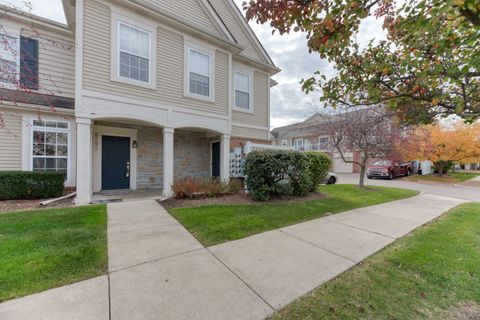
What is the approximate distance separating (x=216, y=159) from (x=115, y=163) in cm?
430

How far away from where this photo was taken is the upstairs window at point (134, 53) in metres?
6.86

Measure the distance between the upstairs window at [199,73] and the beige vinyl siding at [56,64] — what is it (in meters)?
4.60

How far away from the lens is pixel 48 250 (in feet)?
11.1

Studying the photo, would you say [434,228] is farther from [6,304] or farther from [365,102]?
[6,304]

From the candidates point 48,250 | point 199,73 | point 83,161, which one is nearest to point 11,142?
point 83,161

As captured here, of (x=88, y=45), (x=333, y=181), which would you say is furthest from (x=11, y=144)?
(x=333, y=181)

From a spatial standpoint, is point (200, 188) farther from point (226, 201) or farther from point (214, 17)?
point (214, 17)

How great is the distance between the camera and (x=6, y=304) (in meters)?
2.24

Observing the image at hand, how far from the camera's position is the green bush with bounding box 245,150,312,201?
→ 7078 millimetres

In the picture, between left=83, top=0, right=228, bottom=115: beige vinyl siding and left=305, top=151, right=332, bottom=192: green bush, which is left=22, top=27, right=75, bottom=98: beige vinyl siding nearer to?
left=83, top=0, right=228, bottom=115: beige vinyl siding

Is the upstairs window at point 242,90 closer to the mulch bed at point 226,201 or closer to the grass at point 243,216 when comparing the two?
the mulch bed at point 226,201

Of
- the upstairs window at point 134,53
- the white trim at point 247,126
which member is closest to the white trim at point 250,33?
the white trim at point 247,126

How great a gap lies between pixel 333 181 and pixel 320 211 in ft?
26.5

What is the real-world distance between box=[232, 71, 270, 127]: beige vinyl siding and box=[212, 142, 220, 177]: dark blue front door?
186 centimetres
